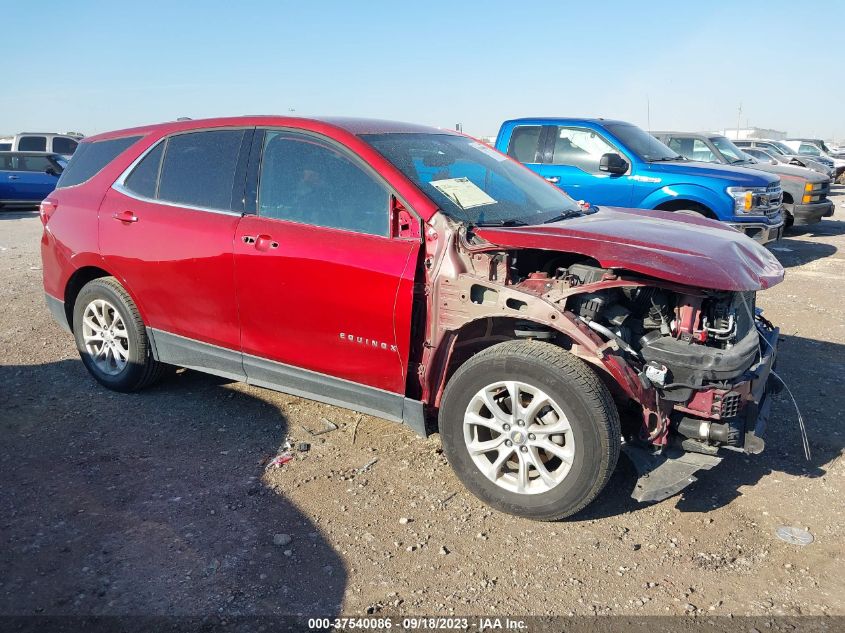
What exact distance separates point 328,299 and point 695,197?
6248 millimetres

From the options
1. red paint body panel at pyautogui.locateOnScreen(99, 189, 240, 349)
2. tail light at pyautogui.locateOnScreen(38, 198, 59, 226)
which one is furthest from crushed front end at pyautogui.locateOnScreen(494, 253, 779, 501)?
tail light at pyautogui.locateOnScreen(38, 198, 59, 226)

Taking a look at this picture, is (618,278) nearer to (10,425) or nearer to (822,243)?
(10,425)

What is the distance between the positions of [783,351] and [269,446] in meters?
4.21

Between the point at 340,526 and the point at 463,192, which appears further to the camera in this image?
the point at 463,192

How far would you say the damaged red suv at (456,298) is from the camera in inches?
126

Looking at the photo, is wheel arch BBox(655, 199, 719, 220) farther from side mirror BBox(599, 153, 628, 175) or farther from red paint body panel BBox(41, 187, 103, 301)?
red paint body panel BBox(41, 187, 103, 301)

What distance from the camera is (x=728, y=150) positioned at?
12617mm

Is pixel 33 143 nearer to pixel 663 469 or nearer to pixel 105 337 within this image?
pixel 105 337

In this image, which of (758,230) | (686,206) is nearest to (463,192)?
(686,206)

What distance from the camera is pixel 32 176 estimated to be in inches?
673

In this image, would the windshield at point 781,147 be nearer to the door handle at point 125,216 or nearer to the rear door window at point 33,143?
the rear door window at point 33,143

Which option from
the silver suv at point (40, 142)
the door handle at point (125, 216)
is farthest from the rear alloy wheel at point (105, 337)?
the silver suv at point (40, 142)

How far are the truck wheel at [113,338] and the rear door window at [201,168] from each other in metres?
0.81

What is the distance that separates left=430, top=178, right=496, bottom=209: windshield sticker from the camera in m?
3.70
